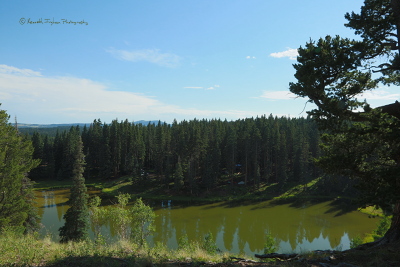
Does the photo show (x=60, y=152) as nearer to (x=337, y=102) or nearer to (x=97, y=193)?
(x=97, y=193)

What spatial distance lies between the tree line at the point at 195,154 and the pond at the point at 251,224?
9386mm

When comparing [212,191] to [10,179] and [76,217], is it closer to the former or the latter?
[76,217]

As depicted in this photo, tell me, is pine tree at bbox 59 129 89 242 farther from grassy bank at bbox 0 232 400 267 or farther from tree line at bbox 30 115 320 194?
tree line at bbox 30 115 320 194

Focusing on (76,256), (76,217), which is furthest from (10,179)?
(76,256)

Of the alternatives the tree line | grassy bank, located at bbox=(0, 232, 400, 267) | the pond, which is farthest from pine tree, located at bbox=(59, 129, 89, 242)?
the tree line

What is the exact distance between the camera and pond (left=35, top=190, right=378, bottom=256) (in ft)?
96.0

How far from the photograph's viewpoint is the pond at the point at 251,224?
96.0 ft

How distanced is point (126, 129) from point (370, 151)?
7139 centimetres

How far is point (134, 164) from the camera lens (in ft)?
206

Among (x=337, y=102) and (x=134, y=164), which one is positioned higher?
(x=337, y=102)

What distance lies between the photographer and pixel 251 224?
122 feet


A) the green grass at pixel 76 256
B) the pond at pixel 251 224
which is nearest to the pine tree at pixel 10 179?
the pond at pixel 251 224

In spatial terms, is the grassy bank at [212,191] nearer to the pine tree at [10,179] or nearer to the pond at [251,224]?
the pond at [251,224]

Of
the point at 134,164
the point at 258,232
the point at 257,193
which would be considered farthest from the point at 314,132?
the point at 134,164
